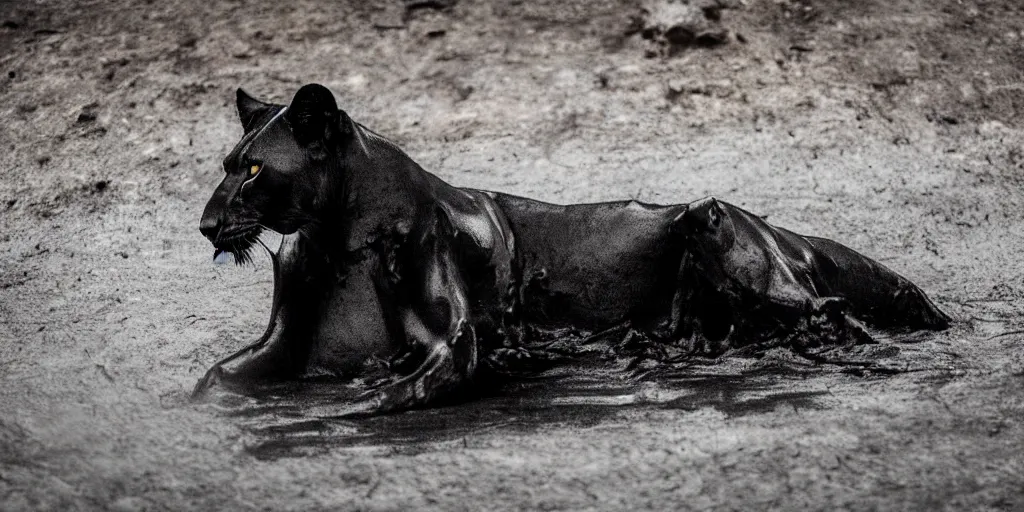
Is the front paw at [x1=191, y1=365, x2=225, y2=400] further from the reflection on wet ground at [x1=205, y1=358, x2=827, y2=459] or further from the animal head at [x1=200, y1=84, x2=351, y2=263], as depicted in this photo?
the animal head at [x1=200, y1=84, x2=351, y2=263]

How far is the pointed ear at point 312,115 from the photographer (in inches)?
171

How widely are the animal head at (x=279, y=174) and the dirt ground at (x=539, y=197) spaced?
58cm

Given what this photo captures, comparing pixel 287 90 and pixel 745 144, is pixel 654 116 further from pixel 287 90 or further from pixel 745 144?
pixel 287 90

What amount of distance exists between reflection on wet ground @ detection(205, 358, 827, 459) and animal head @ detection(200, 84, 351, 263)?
562mm

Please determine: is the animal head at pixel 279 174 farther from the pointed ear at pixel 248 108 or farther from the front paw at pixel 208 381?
the front paw at pixel 208 381

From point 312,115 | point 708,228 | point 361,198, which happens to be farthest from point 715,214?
point 312,115

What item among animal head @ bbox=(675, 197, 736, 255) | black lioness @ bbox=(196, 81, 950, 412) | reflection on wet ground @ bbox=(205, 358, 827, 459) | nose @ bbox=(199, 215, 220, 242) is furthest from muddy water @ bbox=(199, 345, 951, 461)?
nose @ bbox=(199, 215, 220, 242)

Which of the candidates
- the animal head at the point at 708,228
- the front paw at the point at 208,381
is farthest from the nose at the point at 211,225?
the animal head at the point at 708,228

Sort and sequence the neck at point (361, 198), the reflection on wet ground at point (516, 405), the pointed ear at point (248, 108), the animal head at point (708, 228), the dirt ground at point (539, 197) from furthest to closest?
Result: the animal head at point (708, 228) < the pointed ear at point (248, 108) < the neck at point (361, 198) < the reflection on wet ground at point (516, 405) < the dirt ground at point (539, 197)

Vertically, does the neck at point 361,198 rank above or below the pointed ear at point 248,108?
below

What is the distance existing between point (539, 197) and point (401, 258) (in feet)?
7.71

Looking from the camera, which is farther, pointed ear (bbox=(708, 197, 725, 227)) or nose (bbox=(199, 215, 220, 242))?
pointed ear (bbox=(708, 197, 725, 227))

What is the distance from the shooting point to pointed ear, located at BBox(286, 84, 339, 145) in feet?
14.3

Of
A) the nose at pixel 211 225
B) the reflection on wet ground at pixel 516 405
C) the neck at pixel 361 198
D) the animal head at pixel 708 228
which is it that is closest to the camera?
the reflection on wet ground at pixel 516 405
